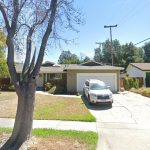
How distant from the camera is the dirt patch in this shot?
31.6ft

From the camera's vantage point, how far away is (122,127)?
547 inches

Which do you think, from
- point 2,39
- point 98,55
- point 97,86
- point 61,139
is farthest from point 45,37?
point 98,55

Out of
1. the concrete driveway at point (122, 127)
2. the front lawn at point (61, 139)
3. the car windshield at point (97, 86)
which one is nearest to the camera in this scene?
the front lawn at point (61, 139)

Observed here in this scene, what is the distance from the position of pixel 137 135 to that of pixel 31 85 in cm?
510

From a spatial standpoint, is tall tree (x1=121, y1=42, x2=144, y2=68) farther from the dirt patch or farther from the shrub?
the dirt patch

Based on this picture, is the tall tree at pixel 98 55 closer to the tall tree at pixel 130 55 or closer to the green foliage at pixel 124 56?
the green foliage at pixel 124 56

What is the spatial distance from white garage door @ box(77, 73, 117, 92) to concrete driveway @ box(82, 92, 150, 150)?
12.0 metres

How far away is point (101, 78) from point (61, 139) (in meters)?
23.1

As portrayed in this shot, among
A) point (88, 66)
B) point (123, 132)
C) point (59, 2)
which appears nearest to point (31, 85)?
point (59, 2)

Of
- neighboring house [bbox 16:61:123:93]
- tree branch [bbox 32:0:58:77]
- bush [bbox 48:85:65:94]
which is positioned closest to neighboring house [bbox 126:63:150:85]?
neighboring house [bbox 16:61:123:93]

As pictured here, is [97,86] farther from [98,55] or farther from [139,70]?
[98,55]

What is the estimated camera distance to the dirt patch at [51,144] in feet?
31.6

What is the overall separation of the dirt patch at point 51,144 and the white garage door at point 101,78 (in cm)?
2251

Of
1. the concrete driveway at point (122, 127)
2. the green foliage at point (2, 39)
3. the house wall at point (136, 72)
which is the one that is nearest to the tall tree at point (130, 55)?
the house wall at point (136, 72)
